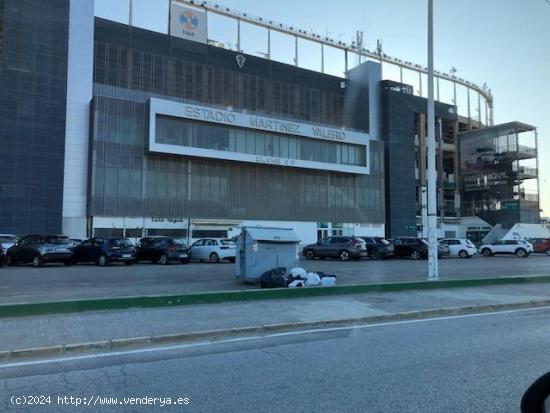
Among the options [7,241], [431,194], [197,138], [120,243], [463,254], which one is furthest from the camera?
[197,138]

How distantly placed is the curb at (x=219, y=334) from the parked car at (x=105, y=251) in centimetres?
1815

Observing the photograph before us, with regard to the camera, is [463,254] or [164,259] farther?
[463,254]

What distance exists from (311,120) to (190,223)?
861 inches

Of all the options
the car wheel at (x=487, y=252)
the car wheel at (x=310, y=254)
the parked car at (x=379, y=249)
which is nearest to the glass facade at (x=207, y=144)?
the car wheel at (x=310, y=254)

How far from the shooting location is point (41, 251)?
2411 cm

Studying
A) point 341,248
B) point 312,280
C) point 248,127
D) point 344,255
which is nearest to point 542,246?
point 344,255

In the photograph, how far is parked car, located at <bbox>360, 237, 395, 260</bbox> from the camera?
34531mm

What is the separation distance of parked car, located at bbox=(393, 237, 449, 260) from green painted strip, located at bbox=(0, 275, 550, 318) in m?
A: 18.3

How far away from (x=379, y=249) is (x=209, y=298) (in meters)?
24.3

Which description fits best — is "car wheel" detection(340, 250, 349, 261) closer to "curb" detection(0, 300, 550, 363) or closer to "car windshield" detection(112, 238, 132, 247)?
"car windshield" detection(112, 238, 132, 247)

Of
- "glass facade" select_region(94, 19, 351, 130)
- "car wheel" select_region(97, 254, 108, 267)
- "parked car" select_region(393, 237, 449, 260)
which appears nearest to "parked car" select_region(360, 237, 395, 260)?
"parked car" select_region(393, 237, 449, 260)

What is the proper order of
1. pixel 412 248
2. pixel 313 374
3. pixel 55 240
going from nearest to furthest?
pixel 313 374 < pixel 55 240 < pixel 412 248

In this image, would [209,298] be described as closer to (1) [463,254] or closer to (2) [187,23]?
(1) [463,254]

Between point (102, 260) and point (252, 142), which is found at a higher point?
point (252, 142)
